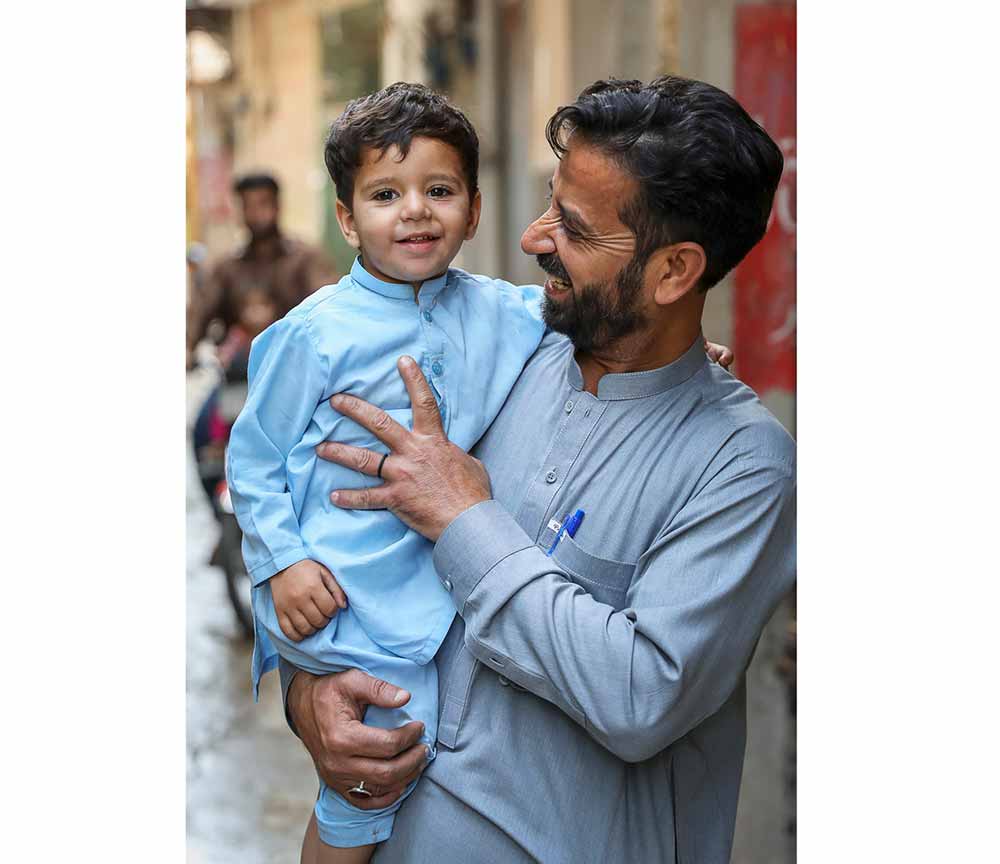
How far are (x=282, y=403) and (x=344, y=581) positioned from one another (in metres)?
0.26

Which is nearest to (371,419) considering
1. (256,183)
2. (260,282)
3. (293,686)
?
(293,686)

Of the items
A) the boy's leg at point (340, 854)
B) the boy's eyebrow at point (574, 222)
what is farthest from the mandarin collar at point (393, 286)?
the boy's leg at point (340, 854)

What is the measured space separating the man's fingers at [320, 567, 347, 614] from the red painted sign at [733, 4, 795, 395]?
2.07 meters

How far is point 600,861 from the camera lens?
5.36ft

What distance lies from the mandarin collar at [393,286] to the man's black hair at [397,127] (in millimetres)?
113

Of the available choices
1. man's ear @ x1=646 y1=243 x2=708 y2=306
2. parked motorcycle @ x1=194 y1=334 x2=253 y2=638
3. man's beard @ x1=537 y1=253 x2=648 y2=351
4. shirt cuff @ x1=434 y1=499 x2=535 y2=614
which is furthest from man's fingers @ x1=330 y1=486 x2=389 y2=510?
parked motorcycle @ x1=194 y1=334 x2=253 y2=638

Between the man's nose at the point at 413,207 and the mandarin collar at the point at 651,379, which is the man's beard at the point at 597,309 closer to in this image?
the mandarin collar at the point at 651,379

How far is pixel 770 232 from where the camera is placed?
3633 mm

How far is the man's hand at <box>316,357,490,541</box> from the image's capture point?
1.64 metres

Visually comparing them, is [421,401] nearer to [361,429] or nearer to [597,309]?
[361,429]
